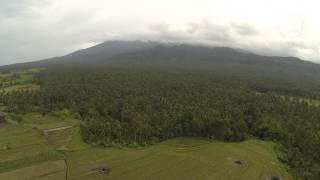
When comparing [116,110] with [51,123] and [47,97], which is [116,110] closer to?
[51,123]

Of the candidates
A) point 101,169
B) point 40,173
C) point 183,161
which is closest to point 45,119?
point 40,173

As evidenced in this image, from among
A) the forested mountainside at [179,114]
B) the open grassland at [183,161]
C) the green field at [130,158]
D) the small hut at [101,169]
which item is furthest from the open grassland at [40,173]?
the forested mountainside at [179,114]

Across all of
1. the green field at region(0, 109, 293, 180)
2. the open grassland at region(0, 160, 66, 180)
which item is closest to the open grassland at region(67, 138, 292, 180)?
the green field at region(0, 109, 293, 180)

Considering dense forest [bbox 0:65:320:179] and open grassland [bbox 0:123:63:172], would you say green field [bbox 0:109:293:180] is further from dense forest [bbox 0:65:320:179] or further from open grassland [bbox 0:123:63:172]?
dense forest [bbox 0:65:320:179]

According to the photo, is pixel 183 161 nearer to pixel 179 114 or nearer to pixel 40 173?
pixel 179 114

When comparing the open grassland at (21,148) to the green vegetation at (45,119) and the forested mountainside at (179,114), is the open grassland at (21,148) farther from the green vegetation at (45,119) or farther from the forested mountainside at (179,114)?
the forested mountainside at (179,114)

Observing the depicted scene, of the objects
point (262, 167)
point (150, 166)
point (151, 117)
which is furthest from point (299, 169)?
point (151, 117)
